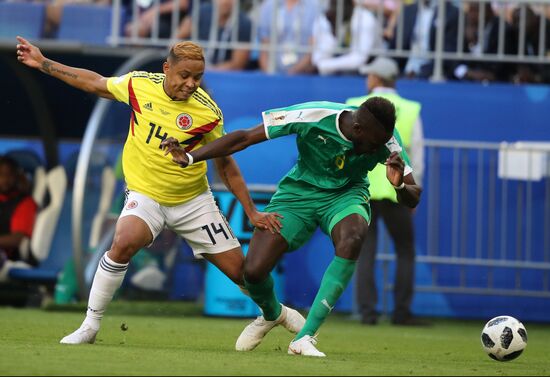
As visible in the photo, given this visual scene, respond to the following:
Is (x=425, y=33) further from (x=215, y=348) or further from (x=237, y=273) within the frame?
(x=215, y=348)

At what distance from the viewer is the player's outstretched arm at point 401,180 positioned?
866cm

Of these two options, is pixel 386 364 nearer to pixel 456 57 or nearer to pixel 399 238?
pixel 399 238

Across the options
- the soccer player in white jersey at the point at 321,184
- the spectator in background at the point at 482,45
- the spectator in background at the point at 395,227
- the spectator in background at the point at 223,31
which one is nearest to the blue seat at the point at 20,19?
the spectator in background at the point at 223,31

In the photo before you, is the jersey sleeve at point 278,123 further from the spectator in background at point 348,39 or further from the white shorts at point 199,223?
the spectator in background at point 348,39

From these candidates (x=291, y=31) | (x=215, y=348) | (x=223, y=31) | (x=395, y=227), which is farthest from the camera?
(x=223, y=31)

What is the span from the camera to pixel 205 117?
9398 millimetres

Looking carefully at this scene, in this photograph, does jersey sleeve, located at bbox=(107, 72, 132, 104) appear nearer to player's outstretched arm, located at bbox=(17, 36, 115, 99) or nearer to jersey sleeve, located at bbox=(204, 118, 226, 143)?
player's outstretched arm, located at bbox=(17, 36, 115, 99)

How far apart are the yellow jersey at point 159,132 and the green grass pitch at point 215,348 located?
41.7 inches

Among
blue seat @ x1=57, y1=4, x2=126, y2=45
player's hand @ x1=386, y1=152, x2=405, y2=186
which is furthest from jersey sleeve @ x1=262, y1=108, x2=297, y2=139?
blue seat @ x1=57, y1=4, x2=126, y2=45

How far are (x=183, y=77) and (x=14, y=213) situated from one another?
741cm

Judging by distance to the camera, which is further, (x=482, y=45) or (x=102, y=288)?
(x=482, y=45)

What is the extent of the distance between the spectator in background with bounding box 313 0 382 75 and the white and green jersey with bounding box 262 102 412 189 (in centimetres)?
655

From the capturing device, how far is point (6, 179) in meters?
16.3

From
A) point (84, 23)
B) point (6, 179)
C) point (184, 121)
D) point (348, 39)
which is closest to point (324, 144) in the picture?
point (184, 121)
